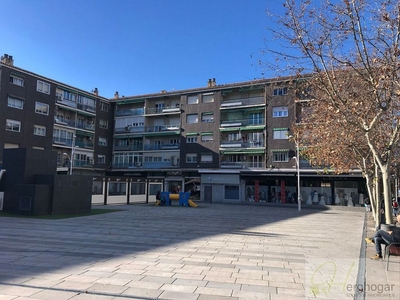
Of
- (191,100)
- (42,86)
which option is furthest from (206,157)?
(42,86)

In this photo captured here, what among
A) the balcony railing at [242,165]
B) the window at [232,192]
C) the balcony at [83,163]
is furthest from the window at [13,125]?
the window at [232,192]

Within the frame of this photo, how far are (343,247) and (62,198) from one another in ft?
48.2

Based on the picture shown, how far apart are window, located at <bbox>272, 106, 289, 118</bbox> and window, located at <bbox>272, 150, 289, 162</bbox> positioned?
170 inches

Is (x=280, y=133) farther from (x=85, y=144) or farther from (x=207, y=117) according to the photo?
(x=85, y=144)

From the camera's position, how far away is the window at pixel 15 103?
36.7 meters

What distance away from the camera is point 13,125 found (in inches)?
1457

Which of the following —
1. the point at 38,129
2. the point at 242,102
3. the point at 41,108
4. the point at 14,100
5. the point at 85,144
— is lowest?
the point at 85,144

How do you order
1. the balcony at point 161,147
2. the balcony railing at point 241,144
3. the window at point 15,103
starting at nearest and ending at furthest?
the window at point 15,103 → the balcony railing at point 241,144 → the balcony at point 161,147

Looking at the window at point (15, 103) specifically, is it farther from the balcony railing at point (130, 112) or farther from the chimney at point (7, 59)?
the balcony railing at point (130, 112)

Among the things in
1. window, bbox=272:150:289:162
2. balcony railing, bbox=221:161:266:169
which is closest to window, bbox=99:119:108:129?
balcony railing, bbox=221:161:266:169

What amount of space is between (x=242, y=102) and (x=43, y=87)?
24902mm

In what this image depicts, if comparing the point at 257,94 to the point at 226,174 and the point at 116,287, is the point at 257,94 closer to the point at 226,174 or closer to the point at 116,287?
the point at 226,174

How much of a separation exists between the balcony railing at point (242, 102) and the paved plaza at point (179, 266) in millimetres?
30424

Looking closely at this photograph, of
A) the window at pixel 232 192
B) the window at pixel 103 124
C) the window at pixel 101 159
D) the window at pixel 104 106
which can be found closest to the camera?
the window at pixel 232 192
